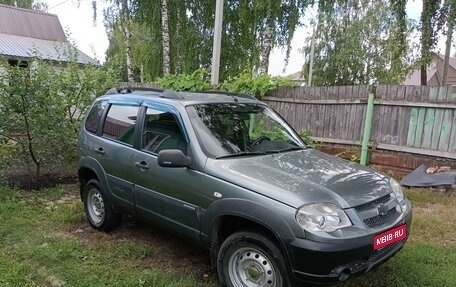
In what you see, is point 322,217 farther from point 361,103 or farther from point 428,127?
point 361,103

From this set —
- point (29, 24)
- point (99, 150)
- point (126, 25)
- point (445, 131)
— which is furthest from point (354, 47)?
point (99, 150)

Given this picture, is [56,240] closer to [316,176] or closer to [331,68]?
[316,176]

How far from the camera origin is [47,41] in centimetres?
2123

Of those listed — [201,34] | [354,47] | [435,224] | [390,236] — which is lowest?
[435,224]

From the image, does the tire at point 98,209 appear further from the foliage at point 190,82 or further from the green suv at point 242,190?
the foliage at point 190,82

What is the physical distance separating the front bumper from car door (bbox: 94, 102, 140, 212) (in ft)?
6.85

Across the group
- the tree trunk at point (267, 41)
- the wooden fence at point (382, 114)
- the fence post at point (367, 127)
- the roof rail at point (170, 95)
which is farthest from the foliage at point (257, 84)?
the roof rail at point (170, 95)

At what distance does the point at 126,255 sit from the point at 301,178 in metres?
2.21

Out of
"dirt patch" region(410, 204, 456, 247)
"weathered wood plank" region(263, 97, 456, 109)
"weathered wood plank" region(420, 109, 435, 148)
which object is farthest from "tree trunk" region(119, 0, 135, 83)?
"dirt patch" region(410, 204, 456, 247)

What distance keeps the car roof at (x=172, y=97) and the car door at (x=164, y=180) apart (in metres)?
0.12

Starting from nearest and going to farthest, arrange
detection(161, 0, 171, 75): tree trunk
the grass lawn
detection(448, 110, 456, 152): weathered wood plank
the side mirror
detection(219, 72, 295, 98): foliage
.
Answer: the side mirror
the grass lawn
detection(448, 110, 456, 152): weathered wood plank
detection(219, 72, 295, 98): foliage
detection(161, 0, 171, 75): tree trunk

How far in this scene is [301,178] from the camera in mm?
3084

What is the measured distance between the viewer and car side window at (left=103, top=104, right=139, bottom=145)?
4.25 meters

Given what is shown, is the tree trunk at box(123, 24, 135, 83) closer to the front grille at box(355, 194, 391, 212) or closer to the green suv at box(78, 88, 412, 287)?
the green suv at box(78, 88, 412, 287)
